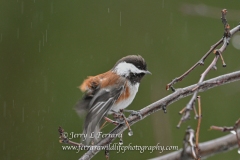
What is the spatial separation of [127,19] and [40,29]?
0.80m

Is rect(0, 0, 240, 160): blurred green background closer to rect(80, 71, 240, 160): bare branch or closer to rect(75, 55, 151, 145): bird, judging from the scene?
rect(75, 55, 151, 145): bird

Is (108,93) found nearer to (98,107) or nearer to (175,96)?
(98,107)

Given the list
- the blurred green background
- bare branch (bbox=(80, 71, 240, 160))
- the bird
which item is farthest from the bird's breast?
the blurred green background

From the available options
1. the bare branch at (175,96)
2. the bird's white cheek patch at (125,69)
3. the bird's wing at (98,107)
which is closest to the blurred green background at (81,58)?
the bird's white cheek patch at (125,69)

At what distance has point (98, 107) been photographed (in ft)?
5.82

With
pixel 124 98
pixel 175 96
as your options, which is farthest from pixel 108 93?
pixel 175 96

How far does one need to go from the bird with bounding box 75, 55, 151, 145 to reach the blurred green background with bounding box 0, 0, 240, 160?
108 centimetres

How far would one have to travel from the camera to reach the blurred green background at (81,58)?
3.29 m

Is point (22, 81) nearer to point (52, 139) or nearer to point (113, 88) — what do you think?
point (52, 139)

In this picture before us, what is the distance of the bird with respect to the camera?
169 centimetres

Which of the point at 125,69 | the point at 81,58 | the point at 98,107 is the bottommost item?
the point at 98,107

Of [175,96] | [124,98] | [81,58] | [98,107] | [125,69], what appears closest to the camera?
[175,96]

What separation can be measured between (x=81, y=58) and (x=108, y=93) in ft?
5.37

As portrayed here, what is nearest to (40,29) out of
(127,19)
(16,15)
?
(16,15)
